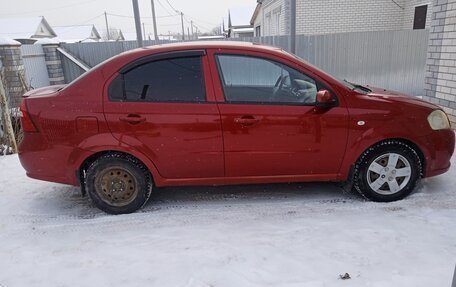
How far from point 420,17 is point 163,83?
38.7 feet

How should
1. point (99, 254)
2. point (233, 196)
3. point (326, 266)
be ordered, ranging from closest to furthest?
point (326, 266), point (99, 254), point (233, 196)

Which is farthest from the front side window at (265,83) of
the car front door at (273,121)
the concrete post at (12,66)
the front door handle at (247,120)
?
the concrete post at (12,66)

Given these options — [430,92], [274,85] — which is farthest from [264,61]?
[430,92]

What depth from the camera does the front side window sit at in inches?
134

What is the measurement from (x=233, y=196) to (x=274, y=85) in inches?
51.1

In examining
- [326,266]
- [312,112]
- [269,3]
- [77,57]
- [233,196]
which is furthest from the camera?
[269,3]

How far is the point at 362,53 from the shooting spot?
437 inches

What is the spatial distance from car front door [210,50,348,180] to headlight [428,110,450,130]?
93 cm

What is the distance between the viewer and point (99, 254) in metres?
2.81

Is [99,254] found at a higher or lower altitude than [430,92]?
lower

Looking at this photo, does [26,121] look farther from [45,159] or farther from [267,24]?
[267,24]

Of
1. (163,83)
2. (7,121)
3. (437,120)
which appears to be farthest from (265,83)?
(7,121)

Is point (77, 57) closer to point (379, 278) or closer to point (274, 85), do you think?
point (274, 85)

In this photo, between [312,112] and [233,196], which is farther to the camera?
[233,196]
